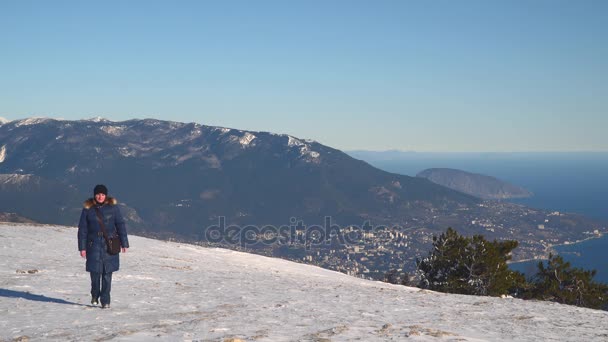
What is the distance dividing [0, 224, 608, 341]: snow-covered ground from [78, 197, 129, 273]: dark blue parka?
1.25 m

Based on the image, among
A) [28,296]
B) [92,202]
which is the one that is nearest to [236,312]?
[92,202]

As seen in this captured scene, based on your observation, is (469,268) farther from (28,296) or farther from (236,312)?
(28,296)

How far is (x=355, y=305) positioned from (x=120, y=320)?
7508 millimetres

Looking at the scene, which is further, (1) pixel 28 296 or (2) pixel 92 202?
(1) pixel 28 296

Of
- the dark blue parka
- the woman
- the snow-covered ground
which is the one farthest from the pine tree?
the dark blue parka

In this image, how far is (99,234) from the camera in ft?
44.2

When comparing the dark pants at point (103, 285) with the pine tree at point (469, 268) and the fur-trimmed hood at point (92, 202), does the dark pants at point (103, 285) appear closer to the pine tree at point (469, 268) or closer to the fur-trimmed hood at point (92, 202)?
the fur-trimmed hood at point (92, 202)

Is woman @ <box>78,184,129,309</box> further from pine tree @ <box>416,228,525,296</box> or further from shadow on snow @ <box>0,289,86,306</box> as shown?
pine tree @ <box>416,228,525,296</box>

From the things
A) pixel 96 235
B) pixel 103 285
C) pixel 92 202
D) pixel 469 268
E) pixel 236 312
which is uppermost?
pixel 92 202

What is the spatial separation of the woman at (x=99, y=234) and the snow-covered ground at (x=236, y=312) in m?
1.02

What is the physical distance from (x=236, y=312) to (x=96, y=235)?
435cm

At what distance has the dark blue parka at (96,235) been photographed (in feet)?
43.9

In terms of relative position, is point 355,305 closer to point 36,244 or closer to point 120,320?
point 120,320

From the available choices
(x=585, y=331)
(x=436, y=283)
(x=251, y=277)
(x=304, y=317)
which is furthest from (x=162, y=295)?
(x=436, y=283)
